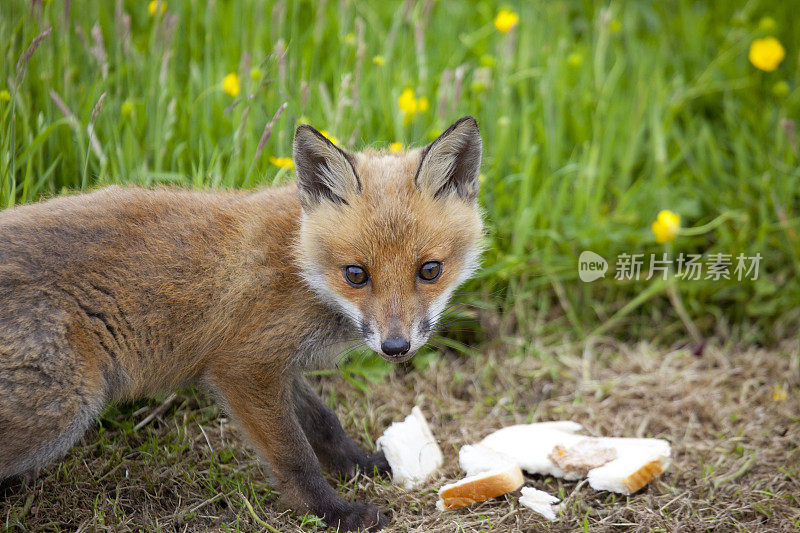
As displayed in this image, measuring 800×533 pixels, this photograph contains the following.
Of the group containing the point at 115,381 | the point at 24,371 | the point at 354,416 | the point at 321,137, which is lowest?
the point at 354,416

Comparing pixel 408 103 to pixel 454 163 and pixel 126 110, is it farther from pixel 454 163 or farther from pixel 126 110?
pixel 126 110

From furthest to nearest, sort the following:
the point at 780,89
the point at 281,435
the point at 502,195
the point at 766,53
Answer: the point at 780,89 → the point at 766,53 → the point at 502,195 → the point at 281,435

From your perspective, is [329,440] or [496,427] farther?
[496,427]

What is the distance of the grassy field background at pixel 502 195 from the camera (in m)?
3.21

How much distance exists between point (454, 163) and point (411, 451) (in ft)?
4.29

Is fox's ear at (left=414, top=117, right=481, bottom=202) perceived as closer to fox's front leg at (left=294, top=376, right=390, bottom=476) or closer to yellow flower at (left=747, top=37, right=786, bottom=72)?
fox's front leg at (left=294, top=376, right=390, bottom=476)

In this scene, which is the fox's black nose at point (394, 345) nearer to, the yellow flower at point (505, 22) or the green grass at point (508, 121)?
the green grass at point (508, 121)

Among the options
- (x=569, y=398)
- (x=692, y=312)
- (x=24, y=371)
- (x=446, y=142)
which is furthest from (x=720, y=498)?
(x=24, y=371)

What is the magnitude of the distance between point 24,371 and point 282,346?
0.91m

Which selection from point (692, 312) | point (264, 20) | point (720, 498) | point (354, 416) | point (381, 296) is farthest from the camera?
point (264, 20)

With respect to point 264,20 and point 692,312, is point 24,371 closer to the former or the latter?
point 264,20

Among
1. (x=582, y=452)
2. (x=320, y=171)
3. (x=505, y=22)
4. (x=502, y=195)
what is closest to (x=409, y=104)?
(x=502, y=195)

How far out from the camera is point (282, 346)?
9.66 feet

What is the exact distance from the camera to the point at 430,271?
2.92 m
